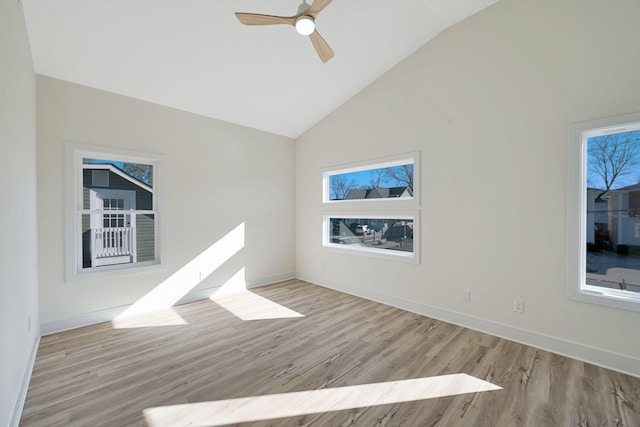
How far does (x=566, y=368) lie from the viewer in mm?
2410

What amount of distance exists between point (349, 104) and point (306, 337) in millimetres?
3518

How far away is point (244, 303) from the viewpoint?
13.3 feet

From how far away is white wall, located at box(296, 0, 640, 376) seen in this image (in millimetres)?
2455

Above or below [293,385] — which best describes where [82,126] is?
above

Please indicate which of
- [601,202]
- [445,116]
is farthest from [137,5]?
[601,202]

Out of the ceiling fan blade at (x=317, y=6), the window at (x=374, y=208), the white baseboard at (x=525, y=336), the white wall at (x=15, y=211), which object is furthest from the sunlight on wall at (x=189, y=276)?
the ceiling fan blade at (x=317, y=6)

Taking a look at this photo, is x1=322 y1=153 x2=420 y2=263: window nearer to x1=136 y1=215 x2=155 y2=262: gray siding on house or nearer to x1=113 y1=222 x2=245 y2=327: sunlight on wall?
x1=113 y1=222 x2=245 y2=327: sunlight on wall

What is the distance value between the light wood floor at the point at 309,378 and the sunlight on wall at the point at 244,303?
26 centimetres

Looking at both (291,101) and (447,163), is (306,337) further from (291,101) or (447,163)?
(291,101)

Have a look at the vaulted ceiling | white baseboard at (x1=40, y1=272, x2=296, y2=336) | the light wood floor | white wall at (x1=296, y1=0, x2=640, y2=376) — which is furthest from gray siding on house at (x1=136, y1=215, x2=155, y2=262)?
white wall at (x1=296, y1=0, x2=640, y2=376)

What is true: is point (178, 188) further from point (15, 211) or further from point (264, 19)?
point (264, 19)

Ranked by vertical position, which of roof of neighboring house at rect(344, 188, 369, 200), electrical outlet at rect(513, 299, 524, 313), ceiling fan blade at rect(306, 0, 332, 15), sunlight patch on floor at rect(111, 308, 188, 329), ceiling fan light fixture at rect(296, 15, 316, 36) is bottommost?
sunlight patch on floor at rect(111, 308, 188, 329)

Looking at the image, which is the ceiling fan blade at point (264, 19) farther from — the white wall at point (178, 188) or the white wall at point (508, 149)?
the white wall at point (178, 188)

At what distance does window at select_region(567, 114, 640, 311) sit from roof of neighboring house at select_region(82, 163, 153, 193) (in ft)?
16.1
